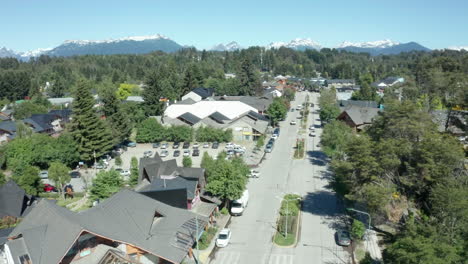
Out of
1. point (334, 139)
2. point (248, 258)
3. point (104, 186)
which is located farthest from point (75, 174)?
point (334, 139)

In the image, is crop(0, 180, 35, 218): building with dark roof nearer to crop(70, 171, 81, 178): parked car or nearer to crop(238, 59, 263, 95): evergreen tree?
crop(70, 171, 81, 178): parked car

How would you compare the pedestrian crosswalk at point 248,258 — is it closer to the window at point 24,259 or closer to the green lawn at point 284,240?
the green lawn at point 284,240

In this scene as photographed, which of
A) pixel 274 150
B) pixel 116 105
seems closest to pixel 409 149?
pixel 274 150

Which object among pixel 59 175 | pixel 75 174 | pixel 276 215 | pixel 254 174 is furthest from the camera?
pixel 75 174

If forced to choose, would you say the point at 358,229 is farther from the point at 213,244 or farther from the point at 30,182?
the point at 30,182

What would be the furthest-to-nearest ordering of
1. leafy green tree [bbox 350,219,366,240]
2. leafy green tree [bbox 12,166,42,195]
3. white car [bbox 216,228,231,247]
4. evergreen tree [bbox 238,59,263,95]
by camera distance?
evergreen tree [bbox 238,59,263,95]
leafy green tree [bbox 12,166,42,195]
white car [bbox 216,228,231,247]
leafy green tree [bbox 350,219,366,240]

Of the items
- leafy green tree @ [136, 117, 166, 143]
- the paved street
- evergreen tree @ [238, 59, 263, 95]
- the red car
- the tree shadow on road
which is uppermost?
evergreen tree @ [238, 59, 263, 95]

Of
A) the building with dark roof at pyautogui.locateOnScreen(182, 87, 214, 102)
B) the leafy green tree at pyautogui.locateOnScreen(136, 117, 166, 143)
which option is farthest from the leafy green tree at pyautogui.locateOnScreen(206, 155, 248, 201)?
the building with dark roof at pyautogui.locateOnScreen(182, 87, 214, 102)
